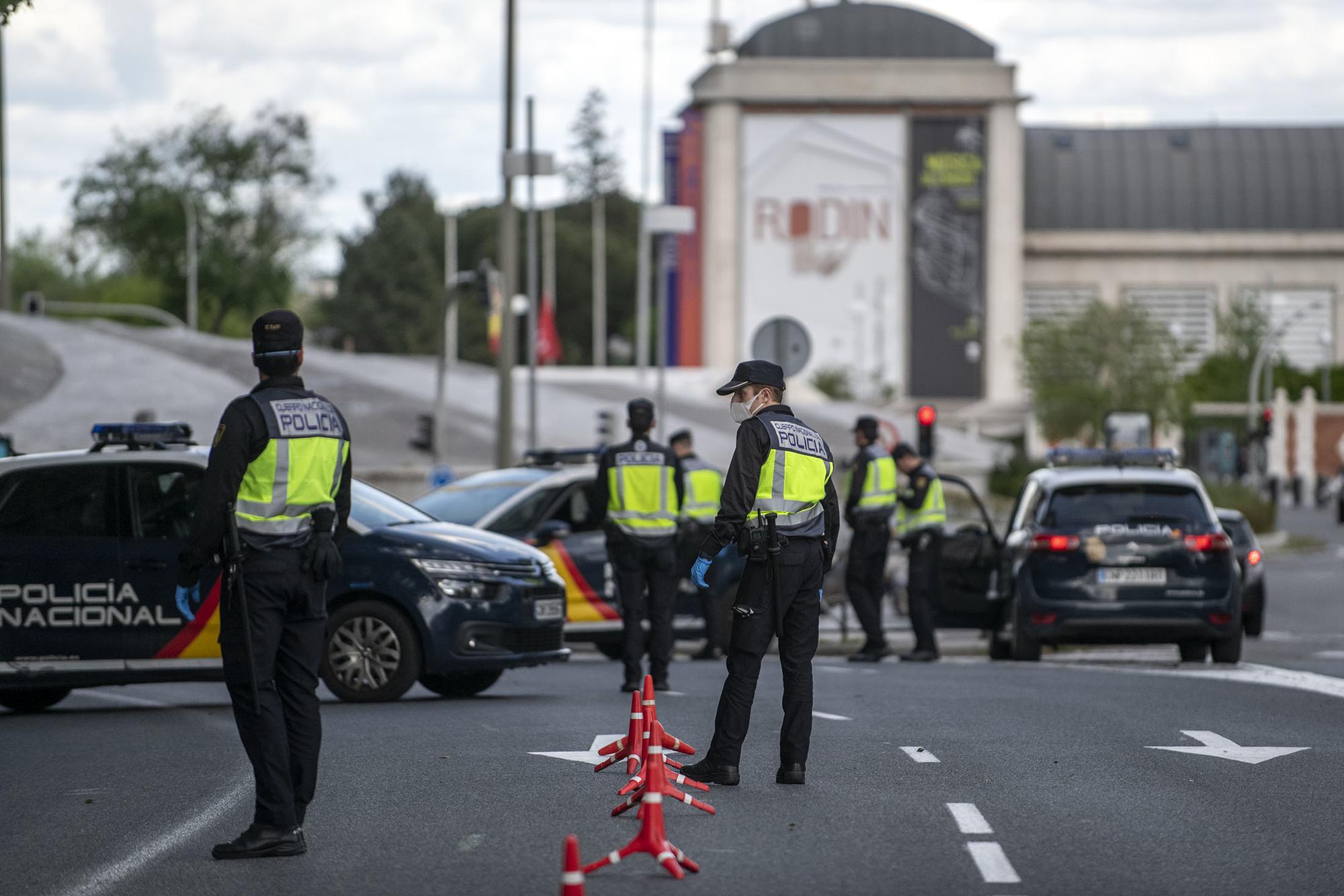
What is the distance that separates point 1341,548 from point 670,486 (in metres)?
34.9

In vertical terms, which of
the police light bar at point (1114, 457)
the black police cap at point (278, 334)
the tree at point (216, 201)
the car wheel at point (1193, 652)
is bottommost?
the car wheel at point (1193, 652)

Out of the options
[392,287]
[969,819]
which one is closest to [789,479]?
[969,819]

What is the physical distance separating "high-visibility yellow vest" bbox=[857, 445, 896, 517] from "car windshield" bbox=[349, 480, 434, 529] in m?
4.25

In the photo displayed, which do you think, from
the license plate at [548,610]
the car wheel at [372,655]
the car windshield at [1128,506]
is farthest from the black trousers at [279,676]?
the car windshield at [1128,506]

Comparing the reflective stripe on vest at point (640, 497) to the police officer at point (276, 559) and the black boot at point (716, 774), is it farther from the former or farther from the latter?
the police officer at point (276, 559)

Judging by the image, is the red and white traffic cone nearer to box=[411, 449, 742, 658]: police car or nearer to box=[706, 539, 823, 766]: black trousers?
box=[706, 539, 823, 766]: black trousers

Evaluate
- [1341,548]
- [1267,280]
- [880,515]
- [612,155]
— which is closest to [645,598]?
[880,515]

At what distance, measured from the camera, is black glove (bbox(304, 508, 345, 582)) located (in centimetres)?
751

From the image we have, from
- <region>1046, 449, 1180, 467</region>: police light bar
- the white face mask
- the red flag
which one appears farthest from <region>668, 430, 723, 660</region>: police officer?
the red flag

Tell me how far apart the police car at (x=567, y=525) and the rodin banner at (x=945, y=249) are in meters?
75.5

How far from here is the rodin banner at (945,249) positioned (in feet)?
303

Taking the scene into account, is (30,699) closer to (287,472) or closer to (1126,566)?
(287,472)

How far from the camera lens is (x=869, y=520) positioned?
16.7 meters

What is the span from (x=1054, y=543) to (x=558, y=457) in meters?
4.51
